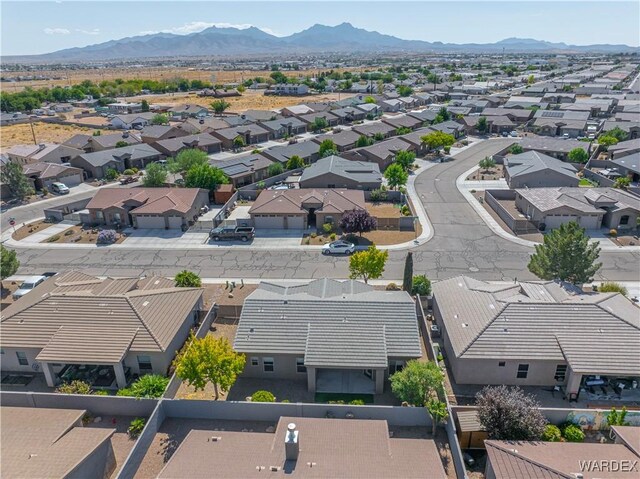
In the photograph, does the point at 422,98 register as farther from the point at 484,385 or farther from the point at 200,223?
the point at 484,385

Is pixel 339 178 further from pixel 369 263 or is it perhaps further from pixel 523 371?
pixel 523 371

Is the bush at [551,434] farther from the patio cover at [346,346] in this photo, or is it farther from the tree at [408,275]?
the tree at [408,275]

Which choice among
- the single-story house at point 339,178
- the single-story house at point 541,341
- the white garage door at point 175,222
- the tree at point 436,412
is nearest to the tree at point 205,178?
the white garage door at point 175,222

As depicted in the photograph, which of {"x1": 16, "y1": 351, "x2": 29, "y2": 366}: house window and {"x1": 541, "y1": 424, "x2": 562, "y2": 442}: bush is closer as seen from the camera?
{"x1": 541, "y1": 424, "x2": 562, "y2": 442}: bush

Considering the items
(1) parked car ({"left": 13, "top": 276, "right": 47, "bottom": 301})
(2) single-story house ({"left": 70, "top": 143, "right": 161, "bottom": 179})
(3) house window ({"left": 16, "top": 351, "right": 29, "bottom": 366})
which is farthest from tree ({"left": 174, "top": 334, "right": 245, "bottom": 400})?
(2) single-story house ({"left": 70, "top": 143, "right": 161, "bottom": 179})

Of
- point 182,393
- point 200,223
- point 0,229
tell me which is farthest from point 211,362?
point 0,229

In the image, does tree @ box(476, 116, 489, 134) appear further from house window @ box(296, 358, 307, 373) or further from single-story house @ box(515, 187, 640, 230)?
house window @ box(296, 358, 307, 373)
